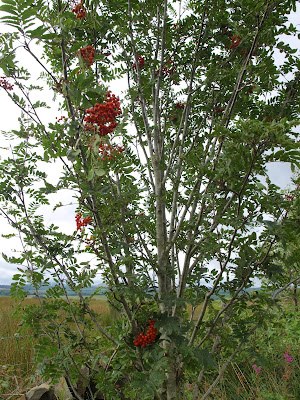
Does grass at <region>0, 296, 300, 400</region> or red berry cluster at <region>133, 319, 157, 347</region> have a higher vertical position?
red berry cluster at <region>133, 319, 157, 347</region>

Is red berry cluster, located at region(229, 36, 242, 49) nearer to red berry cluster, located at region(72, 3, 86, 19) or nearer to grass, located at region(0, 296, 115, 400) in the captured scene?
red berry cluster, located at region(72, 3, 86, 19)

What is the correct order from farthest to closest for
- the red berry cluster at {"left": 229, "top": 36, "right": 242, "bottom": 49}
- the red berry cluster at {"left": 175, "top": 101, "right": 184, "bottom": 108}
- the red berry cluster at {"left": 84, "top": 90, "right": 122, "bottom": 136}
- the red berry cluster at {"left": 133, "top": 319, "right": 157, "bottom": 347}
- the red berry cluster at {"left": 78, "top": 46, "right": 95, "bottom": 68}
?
the red berry cluster at {"left": 175, "top": 101, "right": 184, "bottom": 108}, the red berry cluster at {"left": 229, "top": 36, "right": 242, "bottom": 49}, the red berry cluster at {"left": 133, "top": 319, "right": 157, "bottom": 347}, the red berry cluster at {"left": 78, "top": 46, "right": 95, "bottom": 68}, the red berry cluster at {"left": 84, "top": 90, "right": 122, "bottom": 136}

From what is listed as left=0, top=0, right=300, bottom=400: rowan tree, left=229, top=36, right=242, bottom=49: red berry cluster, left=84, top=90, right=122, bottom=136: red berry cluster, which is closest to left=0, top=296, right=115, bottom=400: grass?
left=0, top=0, right=300, bottom=400: rowan tree

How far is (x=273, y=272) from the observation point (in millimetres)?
1801

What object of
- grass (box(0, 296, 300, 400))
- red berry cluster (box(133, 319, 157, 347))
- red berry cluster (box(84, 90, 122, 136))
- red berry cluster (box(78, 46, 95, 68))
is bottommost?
grass (box(0, 296, 300, 400))

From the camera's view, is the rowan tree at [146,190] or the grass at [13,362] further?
the grass at [13,362]

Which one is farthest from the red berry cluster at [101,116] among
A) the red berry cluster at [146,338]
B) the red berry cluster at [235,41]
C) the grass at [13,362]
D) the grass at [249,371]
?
the grass at [249,371]

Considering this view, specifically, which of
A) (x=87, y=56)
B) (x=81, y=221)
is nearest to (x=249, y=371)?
(x=81, y=221)

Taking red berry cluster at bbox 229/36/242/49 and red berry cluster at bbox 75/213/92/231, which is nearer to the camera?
red berry cluster at bbox 75/213/92/231

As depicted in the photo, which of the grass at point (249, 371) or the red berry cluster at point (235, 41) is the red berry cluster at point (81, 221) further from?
the red berry cluster at point (235, 41)

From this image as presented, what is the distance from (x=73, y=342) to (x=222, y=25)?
9.28ft

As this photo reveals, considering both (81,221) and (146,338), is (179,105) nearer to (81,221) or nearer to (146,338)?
(81,221)

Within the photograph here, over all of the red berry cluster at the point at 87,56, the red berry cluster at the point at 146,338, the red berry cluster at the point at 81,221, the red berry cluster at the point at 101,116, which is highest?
the red berry cluster at the point at 87,56

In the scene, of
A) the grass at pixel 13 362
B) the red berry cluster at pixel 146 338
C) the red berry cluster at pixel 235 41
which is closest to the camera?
the red berry cluster at pixel 146 338
